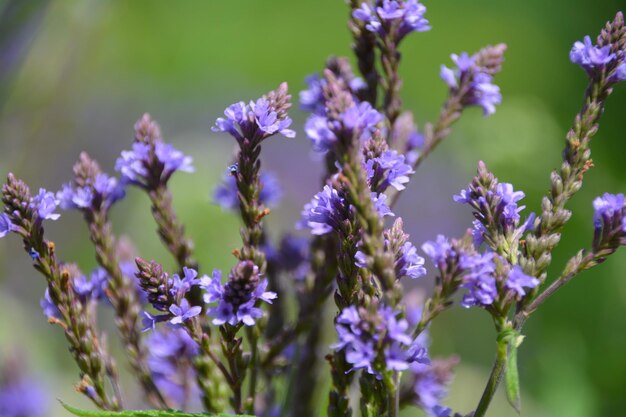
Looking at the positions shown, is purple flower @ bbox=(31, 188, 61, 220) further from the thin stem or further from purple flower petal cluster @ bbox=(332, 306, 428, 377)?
the thin stem

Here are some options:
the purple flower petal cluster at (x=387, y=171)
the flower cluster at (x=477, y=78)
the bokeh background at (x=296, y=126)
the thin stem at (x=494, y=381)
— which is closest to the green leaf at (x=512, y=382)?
the thin stem at (x=494, y=381)

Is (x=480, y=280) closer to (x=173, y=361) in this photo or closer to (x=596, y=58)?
(x=596, y=58)

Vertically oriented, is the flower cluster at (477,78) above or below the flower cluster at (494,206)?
above

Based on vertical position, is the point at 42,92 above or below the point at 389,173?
above

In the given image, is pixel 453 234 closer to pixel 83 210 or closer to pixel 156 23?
pixel 156 23

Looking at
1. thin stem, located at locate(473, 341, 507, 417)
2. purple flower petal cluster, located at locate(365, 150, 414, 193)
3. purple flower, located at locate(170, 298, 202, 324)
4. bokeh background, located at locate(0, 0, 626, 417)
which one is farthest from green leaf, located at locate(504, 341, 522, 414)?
A: bokeh background, located at locate(0, 0, 626, 417)

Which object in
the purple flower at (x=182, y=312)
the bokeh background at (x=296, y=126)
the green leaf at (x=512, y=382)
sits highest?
the bokeh background at (x=296, y=126)

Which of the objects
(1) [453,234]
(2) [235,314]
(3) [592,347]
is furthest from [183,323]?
(1) [453,234]

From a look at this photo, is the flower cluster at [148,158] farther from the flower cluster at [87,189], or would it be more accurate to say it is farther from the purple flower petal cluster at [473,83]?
the purple flower petal cluster at [473,83]
